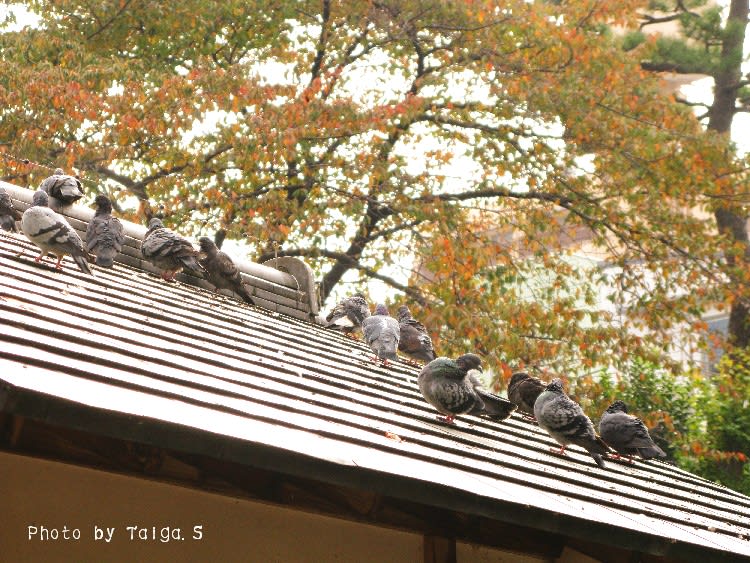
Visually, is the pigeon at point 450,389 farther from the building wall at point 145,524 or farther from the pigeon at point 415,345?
the pigeon at point 415,345

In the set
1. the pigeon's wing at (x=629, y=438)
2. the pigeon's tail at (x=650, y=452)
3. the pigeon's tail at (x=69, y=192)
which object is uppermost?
the pigeon's tail at (x=69, y=192)

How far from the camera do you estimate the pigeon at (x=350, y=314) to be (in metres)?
8.18

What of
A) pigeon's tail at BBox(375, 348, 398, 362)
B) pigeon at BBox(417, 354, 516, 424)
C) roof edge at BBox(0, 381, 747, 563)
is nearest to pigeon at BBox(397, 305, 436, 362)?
pigeon's tail at BBox(375, 348, 398, 362)

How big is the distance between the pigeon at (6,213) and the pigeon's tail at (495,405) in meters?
3.64

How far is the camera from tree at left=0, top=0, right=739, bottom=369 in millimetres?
14727

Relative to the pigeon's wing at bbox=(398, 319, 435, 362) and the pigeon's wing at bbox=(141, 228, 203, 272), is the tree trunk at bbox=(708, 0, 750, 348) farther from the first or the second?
the pigeon's wing at bbox=(141, 228, 203, 272)

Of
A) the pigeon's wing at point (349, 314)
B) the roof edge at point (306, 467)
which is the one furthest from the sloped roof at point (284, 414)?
the pigeon's wing at point (349, 314)

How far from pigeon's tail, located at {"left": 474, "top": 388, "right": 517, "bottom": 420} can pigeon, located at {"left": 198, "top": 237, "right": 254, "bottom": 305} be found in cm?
276

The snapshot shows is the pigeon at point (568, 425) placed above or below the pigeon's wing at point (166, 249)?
below

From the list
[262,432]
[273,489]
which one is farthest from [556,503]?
[262,432]

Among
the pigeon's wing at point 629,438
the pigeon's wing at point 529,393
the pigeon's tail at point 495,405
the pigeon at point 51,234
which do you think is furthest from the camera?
the pigeon's wing at point 529,393

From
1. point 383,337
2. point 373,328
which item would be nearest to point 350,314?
point 373,328

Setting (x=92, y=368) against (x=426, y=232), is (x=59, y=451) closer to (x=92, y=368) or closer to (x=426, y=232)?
(x=92, y=368)

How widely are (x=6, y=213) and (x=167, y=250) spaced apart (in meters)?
1.20
